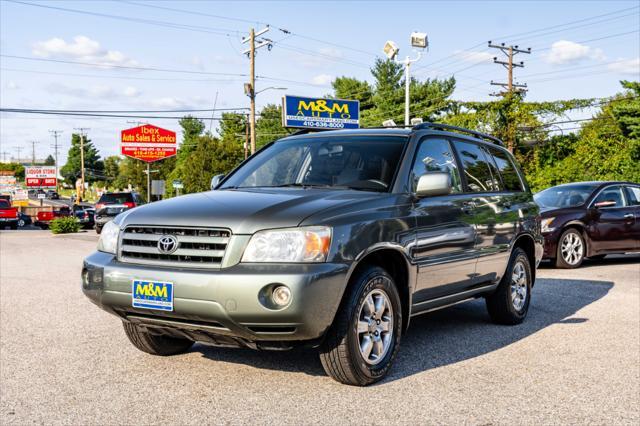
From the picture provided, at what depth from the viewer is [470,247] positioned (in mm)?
5848

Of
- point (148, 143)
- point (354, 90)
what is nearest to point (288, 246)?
point (148, 143)

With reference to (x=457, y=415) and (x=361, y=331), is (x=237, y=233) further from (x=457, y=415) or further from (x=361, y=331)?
(x=457, y=415)

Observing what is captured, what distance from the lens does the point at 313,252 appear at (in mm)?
4098

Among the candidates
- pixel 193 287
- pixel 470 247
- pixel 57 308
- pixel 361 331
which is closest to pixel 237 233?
pixel 193 287

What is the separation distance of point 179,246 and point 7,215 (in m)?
45.1

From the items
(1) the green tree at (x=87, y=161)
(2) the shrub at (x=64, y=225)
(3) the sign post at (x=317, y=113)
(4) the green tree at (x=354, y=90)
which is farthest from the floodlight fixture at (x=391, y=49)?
(1) the green tree at (x=87, y=161)

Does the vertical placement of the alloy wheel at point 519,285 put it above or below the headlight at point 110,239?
below

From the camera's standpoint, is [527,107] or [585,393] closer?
[585,393]

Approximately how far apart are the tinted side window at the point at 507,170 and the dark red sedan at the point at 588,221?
185 inches

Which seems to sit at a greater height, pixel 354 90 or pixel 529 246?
pixel 354 90

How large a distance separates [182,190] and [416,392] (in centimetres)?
8364

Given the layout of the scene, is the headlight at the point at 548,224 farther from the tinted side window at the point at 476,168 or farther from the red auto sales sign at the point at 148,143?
the red auto sales sign at the point at 148,143

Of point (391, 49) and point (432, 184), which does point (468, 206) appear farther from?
point (391, 49)

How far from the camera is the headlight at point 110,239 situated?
15.4 ft
